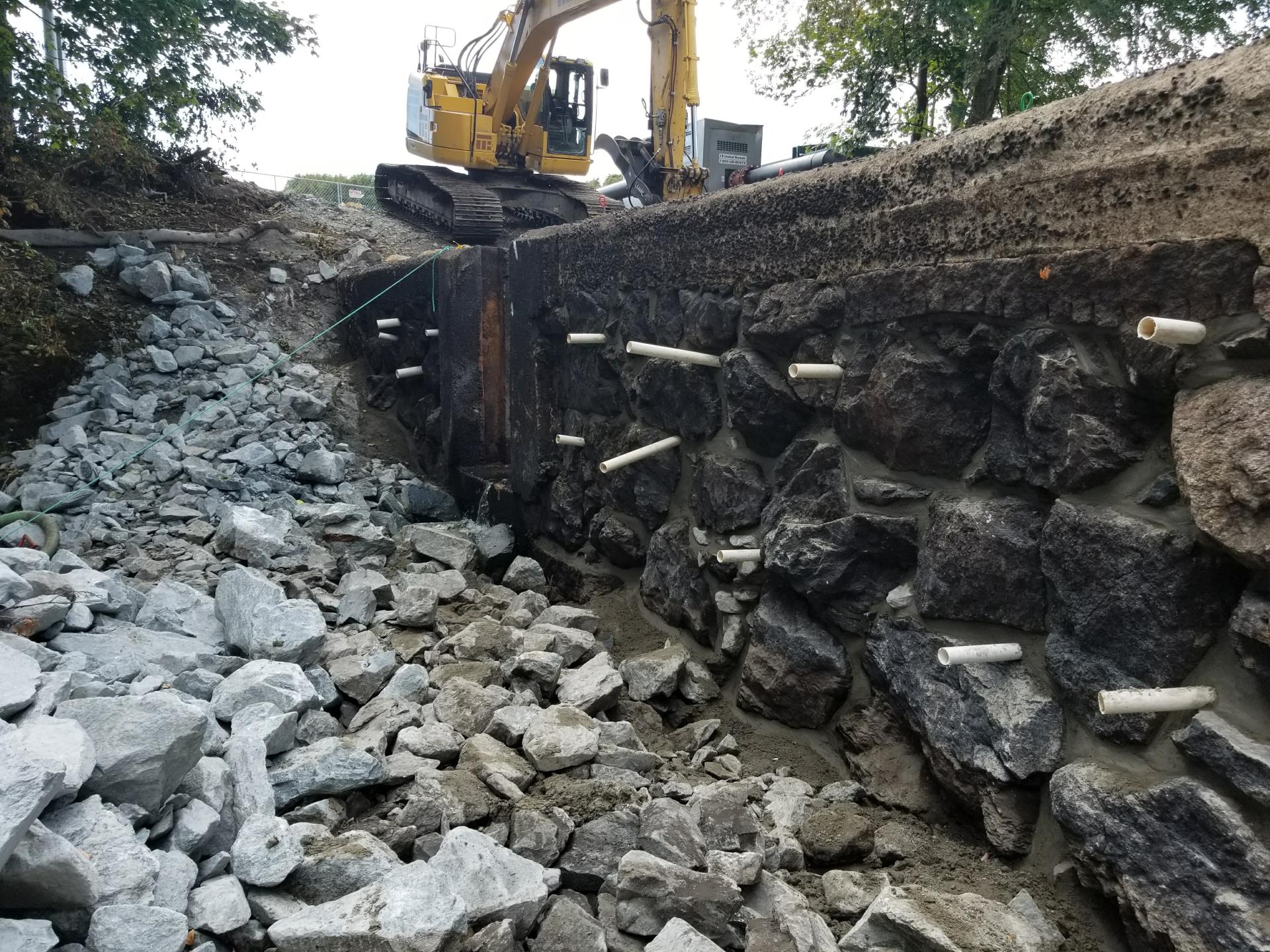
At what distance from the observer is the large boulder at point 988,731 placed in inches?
81.4

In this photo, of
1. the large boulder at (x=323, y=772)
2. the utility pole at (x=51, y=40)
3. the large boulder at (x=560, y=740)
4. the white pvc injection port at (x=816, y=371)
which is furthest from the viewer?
the utility pole at (x=51, y=40)

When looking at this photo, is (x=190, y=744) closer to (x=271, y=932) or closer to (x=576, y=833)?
(x=271, y=932)

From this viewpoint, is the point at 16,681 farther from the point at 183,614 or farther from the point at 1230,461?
the point at 1230,461

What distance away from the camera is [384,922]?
5.72 ft

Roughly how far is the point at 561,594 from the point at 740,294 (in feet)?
5.91

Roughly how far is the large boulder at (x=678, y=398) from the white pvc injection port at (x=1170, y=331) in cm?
176

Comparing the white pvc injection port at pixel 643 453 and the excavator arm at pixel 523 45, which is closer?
the white pvc injection port at pixel 643 453

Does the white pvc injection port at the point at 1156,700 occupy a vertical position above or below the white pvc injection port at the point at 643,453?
below

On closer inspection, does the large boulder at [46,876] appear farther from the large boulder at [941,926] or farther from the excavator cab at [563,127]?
→ the excavator cab at [563,127]

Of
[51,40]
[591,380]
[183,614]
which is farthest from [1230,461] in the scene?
[51,40]

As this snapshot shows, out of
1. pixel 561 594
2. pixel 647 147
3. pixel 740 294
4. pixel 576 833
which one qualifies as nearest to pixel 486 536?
pixel 561 594

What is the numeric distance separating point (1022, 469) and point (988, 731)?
63cm

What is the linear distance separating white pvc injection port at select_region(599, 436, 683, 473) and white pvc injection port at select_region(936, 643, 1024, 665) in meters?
1.41

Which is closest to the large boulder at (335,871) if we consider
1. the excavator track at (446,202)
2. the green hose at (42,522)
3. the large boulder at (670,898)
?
the large boulder at (670,898)
